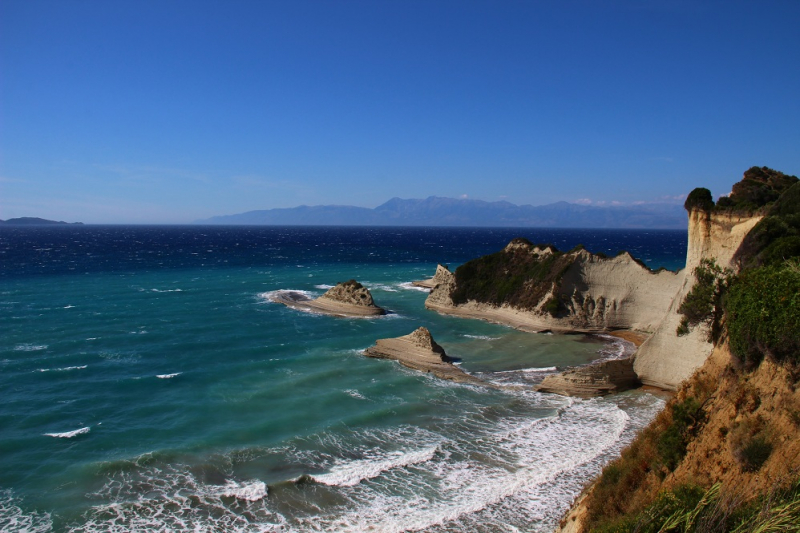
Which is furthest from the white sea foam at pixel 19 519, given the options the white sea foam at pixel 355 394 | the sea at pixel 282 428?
the white sea foam at pixel 355 394

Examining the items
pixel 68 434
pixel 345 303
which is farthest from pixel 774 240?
pixel 345 303

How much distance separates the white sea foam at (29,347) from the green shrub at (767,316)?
41.6 meters

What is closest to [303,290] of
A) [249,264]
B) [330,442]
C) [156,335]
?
[156,335]

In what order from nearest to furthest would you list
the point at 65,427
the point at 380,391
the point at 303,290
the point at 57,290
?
1. the point at 65,427
2. the point at 380,391
3. the point at 57,290
4. the point at 303,290

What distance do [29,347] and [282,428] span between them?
25088 millimetres

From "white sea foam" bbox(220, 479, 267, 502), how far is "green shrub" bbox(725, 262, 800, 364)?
53.3 ft

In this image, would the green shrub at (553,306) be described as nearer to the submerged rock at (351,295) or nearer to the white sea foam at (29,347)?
the submerged rock at (351,295)

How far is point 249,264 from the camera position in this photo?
99.1 metres

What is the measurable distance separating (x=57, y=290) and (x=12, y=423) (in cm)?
4572

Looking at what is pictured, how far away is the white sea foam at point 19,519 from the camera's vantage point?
53.6ft

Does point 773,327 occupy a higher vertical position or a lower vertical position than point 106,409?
higher

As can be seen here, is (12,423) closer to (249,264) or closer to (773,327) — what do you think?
(773,327)

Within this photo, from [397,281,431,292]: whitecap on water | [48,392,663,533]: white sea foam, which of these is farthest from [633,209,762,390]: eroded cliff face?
[397,281,431,292]: whitecap on water

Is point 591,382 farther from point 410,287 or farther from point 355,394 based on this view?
point 410,287
